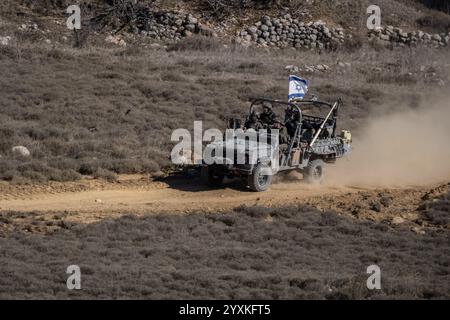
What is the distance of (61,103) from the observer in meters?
24.1

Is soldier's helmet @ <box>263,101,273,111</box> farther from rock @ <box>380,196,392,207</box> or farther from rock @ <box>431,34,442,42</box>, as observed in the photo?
rock @ <box>431,34,442,42</box>

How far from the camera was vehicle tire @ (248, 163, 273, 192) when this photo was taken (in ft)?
55.6

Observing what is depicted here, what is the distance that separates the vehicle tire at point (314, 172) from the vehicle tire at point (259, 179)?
1.31 metres

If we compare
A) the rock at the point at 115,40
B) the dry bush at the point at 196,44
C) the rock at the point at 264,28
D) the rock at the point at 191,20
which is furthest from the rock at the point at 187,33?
the rock at the point at 264,28

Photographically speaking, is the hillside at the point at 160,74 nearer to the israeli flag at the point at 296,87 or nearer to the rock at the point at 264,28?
the rock at the point at 264,28

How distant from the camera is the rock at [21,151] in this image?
1881 centimetres

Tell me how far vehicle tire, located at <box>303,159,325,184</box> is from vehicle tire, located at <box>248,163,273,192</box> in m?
1.31

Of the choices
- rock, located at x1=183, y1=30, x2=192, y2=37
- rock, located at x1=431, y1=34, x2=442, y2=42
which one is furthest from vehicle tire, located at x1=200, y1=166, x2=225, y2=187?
rock, located at x1=431, y1=34, x2=442, y2=42

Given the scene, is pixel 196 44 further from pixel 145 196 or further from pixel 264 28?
pixel 145 196

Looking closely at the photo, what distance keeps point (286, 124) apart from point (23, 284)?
883cm

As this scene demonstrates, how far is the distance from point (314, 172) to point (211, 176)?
9.26ft

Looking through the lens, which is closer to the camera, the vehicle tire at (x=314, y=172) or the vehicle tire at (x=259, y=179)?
the vehicle tire at (x=259, y=179)
